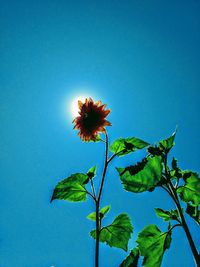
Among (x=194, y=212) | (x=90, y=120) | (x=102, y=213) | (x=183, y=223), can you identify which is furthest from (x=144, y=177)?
(x=90, y=120)

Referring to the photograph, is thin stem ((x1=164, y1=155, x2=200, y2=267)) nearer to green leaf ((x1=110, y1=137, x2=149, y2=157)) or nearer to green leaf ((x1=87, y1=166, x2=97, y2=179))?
green leaf ((x1=110, y1=137, x2=149, y2=157))

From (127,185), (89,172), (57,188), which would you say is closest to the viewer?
(127,185)

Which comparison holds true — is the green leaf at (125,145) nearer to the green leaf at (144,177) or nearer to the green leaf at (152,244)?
the green leaf at (144,177)

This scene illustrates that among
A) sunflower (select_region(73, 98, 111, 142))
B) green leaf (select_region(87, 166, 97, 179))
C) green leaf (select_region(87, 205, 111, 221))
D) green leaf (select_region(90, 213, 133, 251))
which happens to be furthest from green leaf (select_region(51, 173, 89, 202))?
sunflower (select_region(73, 98, 111, 142))

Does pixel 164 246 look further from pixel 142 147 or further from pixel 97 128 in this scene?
pixel 97 128

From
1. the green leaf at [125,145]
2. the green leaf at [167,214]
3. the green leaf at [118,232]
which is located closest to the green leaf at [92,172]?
the green leaf at [125,145]

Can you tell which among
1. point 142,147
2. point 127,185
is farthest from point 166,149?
point 127,185
